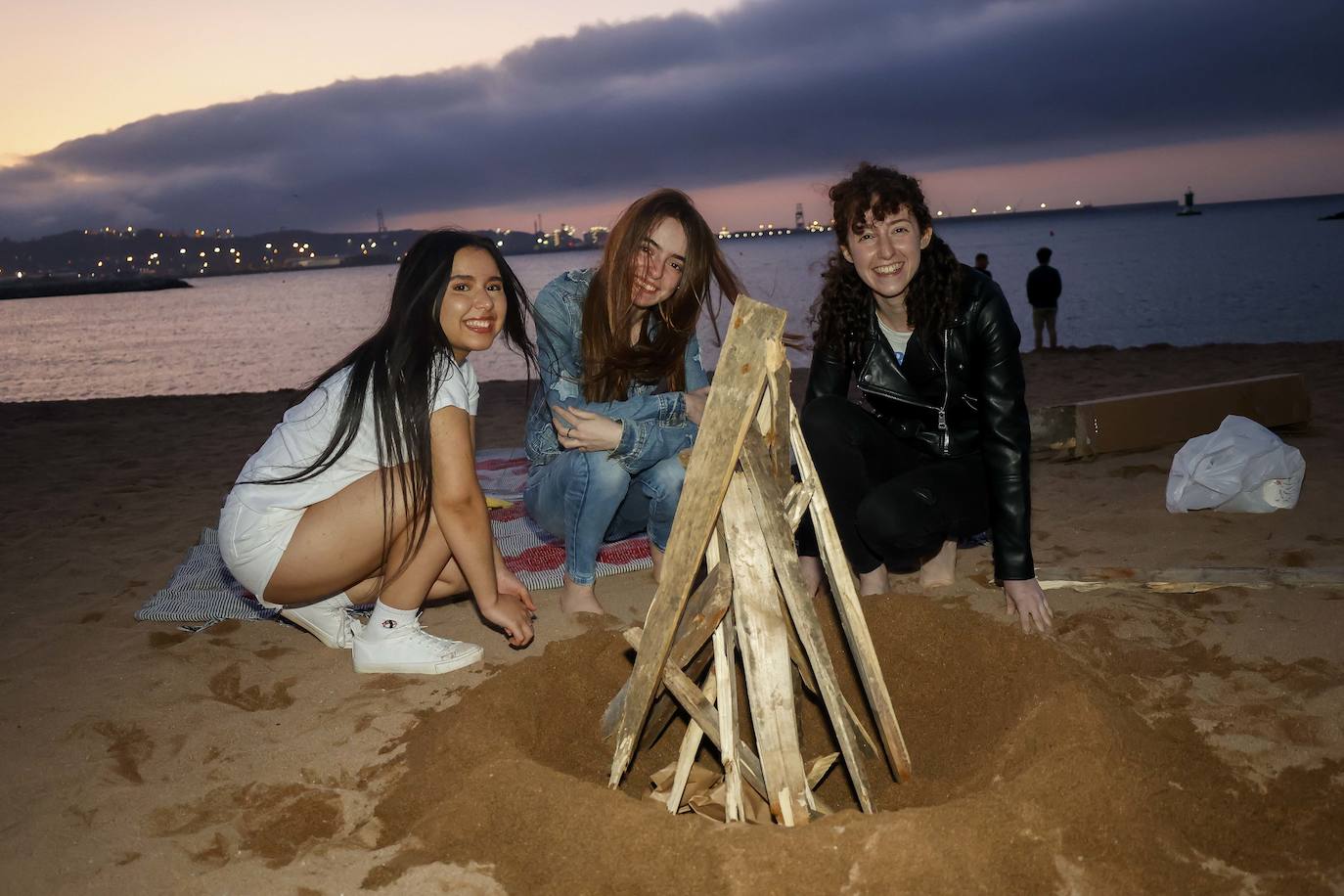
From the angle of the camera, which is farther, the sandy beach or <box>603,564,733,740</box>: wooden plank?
<box>603,564,733,740</box>: wooden plank

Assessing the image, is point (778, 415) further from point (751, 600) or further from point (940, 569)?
point (940, 569)

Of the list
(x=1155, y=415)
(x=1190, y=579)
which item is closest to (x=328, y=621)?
(x=1190, y=579)

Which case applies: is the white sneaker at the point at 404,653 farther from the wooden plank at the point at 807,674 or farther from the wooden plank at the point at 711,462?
the wooden plank at the point at 807,674

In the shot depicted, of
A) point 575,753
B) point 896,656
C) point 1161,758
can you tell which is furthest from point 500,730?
point 1161,758

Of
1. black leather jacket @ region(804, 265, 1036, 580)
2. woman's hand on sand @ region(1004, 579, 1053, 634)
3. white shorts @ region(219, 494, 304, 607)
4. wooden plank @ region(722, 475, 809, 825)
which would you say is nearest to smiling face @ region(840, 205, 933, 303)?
black leather jacket @ region(804, 265, 1036, 580)

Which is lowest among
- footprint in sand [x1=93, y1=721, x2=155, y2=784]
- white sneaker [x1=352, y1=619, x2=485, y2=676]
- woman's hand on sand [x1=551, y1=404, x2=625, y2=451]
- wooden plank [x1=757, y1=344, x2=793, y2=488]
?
footprint in sand [x1=93, y1=721, x2=155, y2=784]

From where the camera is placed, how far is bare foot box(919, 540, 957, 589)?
11.6 ft

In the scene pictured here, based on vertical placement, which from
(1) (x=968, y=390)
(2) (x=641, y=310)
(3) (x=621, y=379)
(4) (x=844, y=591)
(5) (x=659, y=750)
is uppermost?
(2) (x=641, y=310)

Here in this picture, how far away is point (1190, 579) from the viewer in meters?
3.27

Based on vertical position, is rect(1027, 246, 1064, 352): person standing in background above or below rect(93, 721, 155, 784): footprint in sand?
above

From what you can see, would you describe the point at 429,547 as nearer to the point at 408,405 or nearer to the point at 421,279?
the point at 408,405

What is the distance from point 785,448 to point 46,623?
3.22 metres

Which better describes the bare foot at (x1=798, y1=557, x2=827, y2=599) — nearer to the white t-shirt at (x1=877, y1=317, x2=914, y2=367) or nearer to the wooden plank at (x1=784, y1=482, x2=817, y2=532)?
the white t-shirt at (x1=877, y1=317, x2=914, y2=367)

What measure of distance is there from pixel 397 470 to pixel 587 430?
2.06ft
